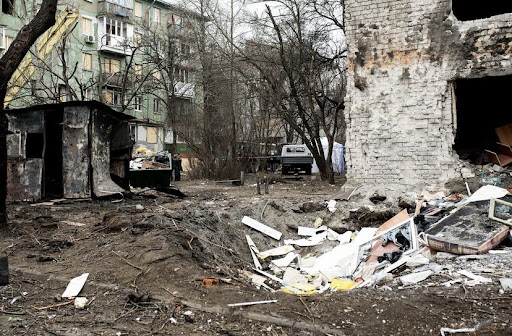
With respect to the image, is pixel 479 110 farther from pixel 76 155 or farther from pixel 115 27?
pixel 115 27

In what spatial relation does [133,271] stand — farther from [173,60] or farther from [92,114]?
[173,60]

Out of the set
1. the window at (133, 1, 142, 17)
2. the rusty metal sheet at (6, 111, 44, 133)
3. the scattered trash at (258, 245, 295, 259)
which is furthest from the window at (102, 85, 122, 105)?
the scattered trash at (258, 245, 295, 259)

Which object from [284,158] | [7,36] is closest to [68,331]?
[284,158]

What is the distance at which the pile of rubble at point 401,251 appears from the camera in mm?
4918

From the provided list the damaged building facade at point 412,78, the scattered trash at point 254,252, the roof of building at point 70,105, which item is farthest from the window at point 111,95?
the scattered trash at point 254,252

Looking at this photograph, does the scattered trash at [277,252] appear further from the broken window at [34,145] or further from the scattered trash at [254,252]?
the broken window at [34,145]

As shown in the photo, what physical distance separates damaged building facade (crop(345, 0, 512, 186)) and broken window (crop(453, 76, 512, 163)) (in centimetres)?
210

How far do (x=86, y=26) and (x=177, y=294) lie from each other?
3283cm

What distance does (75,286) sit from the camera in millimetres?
4699

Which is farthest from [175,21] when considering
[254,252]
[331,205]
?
[254,252]

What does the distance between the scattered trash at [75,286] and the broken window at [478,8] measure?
10.5 metres

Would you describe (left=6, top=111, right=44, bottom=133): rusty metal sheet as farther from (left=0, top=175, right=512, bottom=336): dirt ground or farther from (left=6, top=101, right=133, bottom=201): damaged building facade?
(left=0, top=175, right=512, bottom=336): dirt ground

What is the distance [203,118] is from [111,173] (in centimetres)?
1026

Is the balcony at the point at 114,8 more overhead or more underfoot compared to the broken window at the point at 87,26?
more overhead
